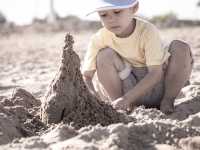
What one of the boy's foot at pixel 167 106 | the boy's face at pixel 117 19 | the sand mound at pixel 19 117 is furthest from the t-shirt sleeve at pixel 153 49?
the sand mound at pixel 19 117

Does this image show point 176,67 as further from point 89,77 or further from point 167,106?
point 89,77

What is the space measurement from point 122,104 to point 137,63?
45 centimetres

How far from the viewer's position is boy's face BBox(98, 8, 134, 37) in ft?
15.2

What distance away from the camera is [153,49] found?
4750 millimetres

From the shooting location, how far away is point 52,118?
162 inches

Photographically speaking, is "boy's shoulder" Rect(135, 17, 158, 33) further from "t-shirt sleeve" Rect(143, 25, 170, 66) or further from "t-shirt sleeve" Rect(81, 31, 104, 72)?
"t-shirt sleeve" Rect(81, 31, 104, 72)

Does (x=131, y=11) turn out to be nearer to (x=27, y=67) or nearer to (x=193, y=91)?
(x=193, y=91)

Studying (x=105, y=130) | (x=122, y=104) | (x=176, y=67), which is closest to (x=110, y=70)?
(x=122, y=104)

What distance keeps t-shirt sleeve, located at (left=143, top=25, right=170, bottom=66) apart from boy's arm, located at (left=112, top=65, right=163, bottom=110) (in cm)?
5

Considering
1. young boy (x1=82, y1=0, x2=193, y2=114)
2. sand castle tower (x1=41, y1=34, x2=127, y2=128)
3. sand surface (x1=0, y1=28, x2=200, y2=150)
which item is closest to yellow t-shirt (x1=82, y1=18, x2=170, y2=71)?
young boy (x1=82, y1=0, x2=193, y2=114)

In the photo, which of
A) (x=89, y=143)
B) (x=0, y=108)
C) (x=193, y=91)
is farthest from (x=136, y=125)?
(x=193, y=91)

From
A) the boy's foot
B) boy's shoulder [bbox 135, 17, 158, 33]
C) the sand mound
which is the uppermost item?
boy's shoulder [bbox 135, 17, 158, 33]

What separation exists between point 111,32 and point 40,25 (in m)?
19.0

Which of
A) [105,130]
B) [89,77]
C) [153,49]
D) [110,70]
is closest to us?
[105,130]
